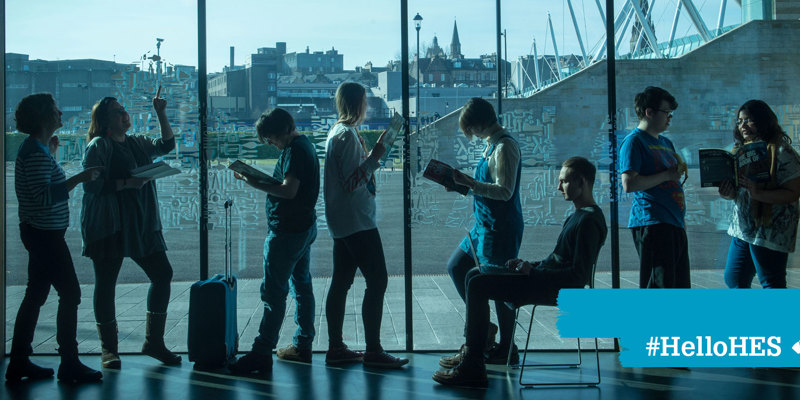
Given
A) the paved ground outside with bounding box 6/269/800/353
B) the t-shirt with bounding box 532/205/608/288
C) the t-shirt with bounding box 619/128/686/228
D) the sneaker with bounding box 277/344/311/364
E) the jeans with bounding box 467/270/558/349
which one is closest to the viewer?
the t-shirt with bounding box 532/205/608/288

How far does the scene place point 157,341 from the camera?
3.76 meters

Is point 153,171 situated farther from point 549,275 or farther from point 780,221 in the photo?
point 780,221

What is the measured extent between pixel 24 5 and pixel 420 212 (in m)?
2.59

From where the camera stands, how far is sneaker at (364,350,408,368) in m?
3.66

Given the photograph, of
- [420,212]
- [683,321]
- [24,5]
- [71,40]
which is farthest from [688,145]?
[24,5]

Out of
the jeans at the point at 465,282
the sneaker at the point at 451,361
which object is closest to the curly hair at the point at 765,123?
the jeans at the point at 465,282

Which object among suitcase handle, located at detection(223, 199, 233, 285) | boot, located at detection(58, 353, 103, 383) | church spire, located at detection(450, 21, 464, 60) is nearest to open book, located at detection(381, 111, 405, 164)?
church spire, located at detection(450, 21, 464, 60)

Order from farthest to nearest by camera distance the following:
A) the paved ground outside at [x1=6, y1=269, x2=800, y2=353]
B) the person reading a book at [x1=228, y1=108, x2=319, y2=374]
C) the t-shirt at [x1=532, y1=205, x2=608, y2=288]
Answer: the paved ground outside at [x1=6, y1=269, x2=800, y2=353] < the person reading a book at [x1=228, y1=108, x2=319, y2=374] < the t-shirt at [x1=532, y1=205, x2=608, y2=288]

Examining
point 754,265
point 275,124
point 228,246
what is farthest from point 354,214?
point 754,265

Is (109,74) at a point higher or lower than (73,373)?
higher

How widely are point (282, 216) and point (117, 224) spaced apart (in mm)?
877

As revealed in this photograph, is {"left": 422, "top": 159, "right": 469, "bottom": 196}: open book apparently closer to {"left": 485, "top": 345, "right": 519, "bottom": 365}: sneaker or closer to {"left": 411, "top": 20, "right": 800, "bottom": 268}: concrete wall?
{"left": 411, "top": 20, "right": 800, "bottom": 268}: concrete wall

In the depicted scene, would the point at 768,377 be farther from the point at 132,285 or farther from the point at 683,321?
the point at 132,285

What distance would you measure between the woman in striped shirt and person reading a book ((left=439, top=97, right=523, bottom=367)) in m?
1.87
